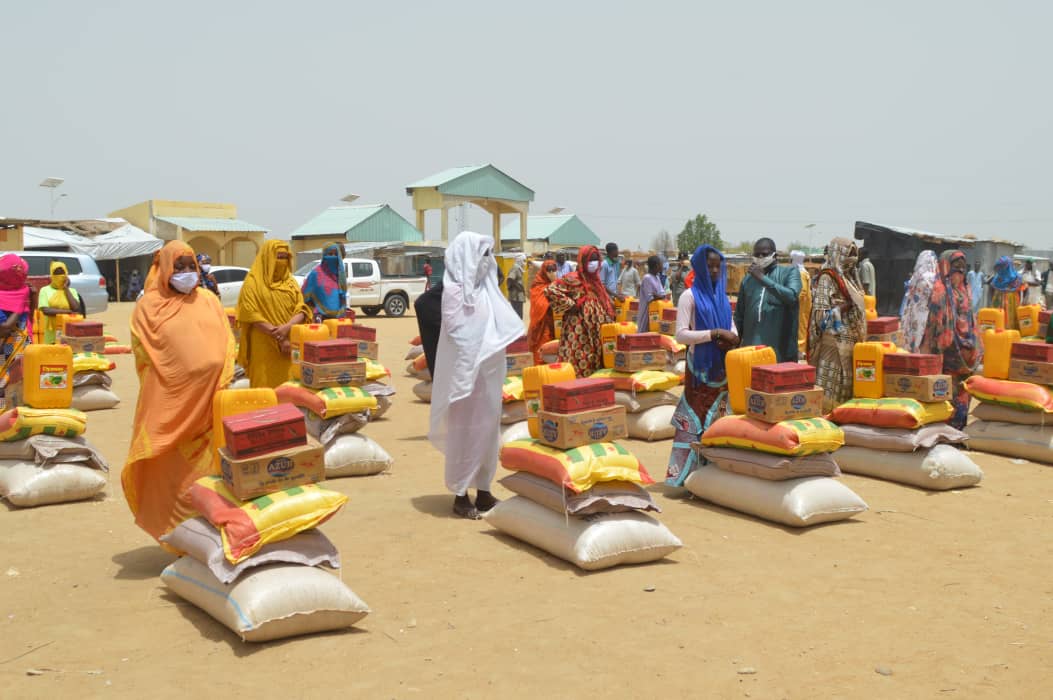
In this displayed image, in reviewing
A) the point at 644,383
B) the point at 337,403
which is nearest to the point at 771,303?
the point at 644,383

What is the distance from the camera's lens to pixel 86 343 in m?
11.4

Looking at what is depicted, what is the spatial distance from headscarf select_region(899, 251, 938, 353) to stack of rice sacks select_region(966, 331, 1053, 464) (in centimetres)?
91

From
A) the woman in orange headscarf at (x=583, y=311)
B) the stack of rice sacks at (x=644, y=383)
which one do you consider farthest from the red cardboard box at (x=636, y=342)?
the woman in orange headscarf at (x=583, y=311)

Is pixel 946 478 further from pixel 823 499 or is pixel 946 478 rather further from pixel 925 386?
pixel 823 499

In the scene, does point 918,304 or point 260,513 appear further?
point 918,304

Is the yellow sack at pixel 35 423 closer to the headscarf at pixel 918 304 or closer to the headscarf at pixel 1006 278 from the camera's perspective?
the headscarf at pixel 918 304

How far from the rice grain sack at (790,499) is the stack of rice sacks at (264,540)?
2889 millimetres

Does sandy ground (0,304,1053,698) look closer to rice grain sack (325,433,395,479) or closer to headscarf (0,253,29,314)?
rice grain sack (325,433,395,479)

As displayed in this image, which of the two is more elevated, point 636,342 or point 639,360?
point 636,342

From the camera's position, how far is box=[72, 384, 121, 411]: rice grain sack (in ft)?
35.6

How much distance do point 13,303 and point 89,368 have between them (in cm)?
350

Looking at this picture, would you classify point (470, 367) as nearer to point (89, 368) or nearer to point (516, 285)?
point (89, 368)

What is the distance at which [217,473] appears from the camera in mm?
4746

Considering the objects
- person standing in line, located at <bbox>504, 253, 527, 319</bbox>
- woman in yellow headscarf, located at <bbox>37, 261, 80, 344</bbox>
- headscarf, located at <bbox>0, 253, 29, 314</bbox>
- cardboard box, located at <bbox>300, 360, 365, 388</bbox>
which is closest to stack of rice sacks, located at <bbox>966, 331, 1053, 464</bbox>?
cardboard box, located at <bbox>300, 360, 365, 388</bbox>
